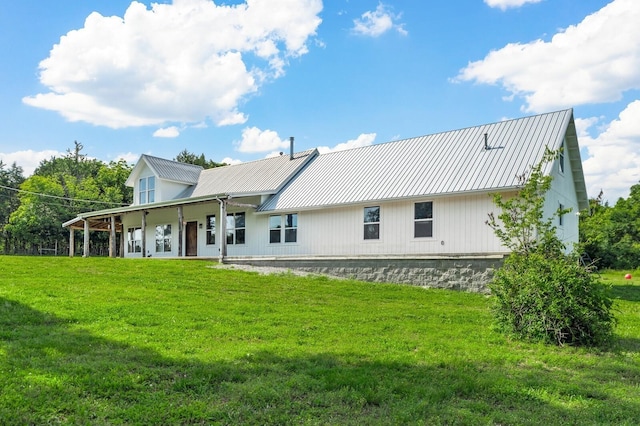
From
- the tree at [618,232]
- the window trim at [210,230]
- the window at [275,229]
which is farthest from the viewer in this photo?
the tree at [618,232]

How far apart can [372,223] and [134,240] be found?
605 inches

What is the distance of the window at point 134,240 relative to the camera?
26.6 meters

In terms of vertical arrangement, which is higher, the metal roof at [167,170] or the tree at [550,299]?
the metal roof at [167,170]

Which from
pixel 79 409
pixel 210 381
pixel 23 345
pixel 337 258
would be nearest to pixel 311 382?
pixel 210 381

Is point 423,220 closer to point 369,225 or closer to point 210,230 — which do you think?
point 369,225

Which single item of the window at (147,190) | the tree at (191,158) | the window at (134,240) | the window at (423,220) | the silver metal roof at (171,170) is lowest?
the window at (134,240)

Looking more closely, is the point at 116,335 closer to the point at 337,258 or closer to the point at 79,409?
the point at 79,409

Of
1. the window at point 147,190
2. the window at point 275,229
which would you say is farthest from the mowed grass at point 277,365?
the window at point 147,190

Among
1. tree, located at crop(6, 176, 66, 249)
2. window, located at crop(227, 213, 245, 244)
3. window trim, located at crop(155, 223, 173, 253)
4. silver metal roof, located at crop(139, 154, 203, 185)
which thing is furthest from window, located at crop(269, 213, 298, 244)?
tree, located at crop(6, 176, 66, 249)

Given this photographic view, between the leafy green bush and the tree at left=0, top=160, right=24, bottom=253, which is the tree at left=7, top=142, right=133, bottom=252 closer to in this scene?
the tree at left=0, top=160, right=24, bottom=253

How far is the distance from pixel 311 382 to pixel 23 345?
3.48 meters

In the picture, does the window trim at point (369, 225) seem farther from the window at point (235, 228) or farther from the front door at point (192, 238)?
the front door at point (192, 238)

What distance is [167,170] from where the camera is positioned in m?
25.8

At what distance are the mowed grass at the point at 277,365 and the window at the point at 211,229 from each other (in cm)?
1195
